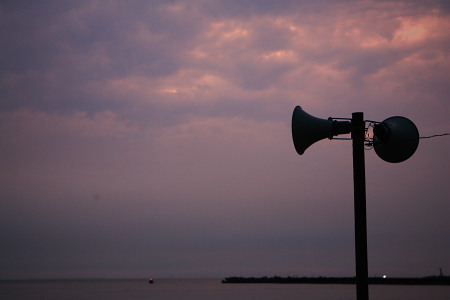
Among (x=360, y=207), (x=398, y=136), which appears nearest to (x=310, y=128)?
(x=398, y=136)

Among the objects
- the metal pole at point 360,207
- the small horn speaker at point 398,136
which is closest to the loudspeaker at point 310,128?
the metal pole at point 360,207

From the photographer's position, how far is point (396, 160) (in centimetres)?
610

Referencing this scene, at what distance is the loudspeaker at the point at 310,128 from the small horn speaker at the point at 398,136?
443 millimetres

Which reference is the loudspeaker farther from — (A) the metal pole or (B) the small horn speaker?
(B) the small horn speaker

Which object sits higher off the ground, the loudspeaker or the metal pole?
the loudspeaker

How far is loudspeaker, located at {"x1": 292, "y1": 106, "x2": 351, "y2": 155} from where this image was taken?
5.88m

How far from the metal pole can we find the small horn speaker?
1.29 feet

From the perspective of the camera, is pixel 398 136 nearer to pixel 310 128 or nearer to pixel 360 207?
pixel 310 128

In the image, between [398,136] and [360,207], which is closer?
[360,207]

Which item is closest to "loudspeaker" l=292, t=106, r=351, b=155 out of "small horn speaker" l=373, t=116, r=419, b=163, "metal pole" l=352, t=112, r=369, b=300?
"metal pole" l=352, t=112, r=369, b=300

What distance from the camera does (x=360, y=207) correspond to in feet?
17.7

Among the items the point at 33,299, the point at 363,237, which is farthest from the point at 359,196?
the point at 33,299

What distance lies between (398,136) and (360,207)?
1095 mm

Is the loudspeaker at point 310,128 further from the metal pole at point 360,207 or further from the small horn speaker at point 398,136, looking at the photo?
the small horn speaker at point 398,136
